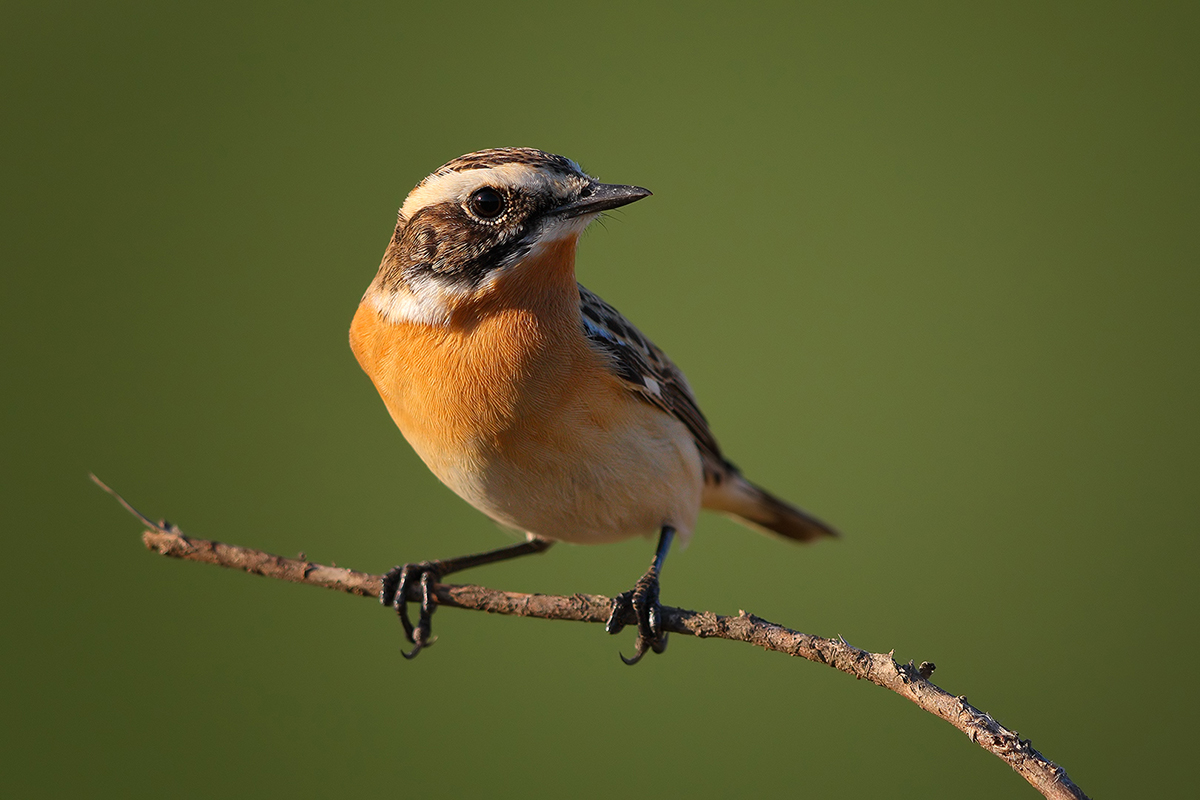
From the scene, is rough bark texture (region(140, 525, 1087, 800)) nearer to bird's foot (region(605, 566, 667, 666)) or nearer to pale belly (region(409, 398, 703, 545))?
bird's foot (region(605, 566, 667, 666))

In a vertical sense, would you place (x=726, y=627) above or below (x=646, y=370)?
below

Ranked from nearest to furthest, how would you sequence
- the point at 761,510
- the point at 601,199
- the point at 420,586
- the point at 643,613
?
1. the point at 601,199
2. the point at 643,613
3. the point at 420,586
4. the point at 761,510

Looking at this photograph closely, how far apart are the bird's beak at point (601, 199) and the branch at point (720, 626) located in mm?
1301

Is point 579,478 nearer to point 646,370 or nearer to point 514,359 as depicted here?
point 514,359

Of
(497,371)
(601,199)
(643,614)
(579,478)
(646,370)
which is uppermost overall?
(601,199)

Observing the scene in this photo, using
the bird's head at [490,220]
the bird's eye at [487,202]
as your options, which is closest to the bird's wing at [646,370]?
the bird's head at [490,220]

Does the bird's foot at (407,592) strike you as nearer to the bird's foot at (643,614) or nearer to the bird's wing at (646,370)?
the bird's foot at (643,614)

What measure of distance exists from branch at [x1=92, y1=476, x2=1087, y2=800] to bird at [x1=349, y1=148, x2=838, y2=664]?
20cm

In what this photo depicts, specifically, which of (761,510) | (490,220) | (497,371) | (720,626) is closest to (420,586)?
(497,371)

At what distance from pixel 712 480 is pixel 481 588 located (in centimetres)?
178

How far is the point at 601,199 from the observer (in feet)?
9.09

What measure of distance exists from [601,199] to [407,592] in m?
1.85

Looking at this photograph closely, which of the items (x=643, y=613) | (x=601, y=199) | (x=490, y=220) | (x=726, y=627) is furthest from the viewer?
(x=643, y=613)

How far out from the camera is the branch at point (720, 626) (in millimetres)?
2092
